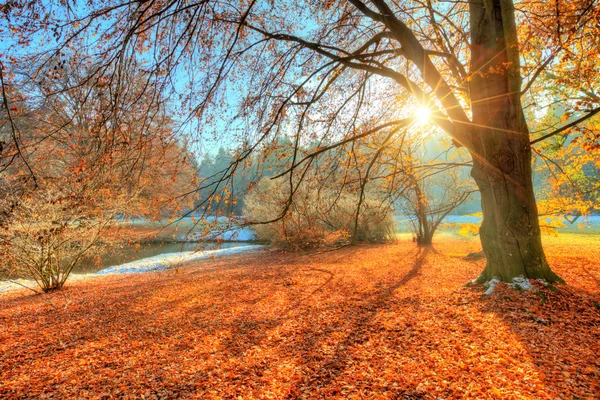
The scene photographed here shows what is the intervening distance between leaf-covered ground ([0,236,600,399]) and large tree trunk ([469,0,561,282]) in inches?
17.9

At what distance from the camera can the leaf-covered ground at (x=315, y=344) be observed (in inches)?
86.3

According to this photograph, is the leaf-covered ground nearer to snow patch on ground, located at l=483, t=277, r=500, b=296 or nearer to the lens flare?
snow patch on ground, located at l=483, t=277, r=500, b=296

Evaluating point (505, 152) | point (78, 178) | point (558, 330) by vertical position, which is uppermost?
point (78, 178)

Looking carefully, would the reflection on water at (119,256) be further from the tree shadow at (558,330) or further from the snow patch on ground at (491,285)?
the tree shadow at (558,330)

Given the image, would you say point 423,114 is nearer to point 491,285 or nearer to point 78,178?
point 491,285

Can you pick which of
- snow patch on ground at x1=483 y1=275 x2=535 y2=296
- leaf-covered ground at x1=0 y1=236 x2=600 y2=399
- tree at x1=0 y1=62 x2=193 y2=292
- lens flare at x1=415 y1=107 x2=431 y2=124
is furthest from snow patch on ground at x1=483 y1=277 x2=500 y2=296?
tree at x1=0 y1=62 x2=193 y2=292

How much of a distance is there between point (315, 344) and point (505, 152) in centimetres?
356

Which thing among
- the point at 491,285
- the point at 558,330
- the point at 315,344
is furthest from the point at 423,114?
the point at 315,344

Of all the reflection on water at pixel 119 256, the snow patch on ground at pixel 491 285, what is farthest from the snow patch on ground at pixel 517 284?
the reflection on water at pixel 119 256

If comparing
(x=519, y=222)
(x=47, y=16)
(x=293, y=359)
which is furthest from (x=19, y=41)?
(x=519, y=222)

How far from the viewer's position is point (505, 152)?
392cm

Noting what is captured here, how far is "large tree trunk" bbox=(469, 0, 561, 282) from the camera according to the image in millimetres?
3871

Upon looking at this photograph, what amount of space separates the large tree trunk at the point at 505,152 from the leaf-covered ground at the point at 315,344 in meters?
0.45

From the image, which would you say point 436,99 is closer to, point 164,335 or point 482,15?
point 482,15
